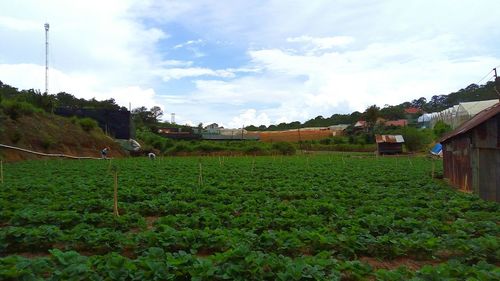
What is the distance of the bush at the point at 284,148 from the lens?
50.4 metres

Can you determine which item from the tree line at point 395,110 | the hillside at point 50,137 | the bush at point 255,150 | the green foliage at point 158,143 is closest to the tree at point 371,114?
the tree line at point 395,110

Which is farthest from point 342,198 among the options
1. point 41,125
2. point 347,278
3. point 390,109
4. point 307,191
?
point 390,109

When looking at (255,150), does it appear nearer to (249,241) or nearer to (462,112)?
(462,112)

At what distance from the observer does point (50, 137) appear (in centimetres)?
4006

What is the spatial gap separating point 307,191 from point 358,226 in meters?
5.60

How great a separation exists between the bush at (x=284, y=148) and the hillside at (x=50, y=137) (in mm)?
18035

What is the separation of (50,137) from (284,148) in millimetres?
25598

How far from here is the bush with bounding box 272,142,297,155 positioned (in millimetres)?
50438

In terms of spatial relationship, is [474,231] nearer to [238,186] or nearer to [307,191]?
[307,191]

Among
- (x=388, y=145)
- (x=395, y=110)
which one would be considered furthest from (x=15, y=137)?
(x=395, y=110)

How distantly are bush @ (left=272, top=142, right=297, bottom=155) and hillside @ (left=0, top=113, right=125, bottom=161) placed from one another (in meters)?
18.0

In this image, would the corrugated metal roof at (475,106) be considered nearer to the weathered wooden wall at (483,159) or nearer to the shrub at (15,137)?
the weathered wooden wall at (483,159)

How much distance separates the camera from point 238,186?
14.2 m

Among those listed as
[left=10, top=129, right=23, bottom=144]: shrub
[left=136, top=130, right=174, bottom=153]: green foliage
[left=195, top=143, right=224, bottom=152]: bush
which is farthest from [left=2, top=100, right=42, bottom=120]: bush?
[left=195, top=143, right=224, bottom=152]: bush
